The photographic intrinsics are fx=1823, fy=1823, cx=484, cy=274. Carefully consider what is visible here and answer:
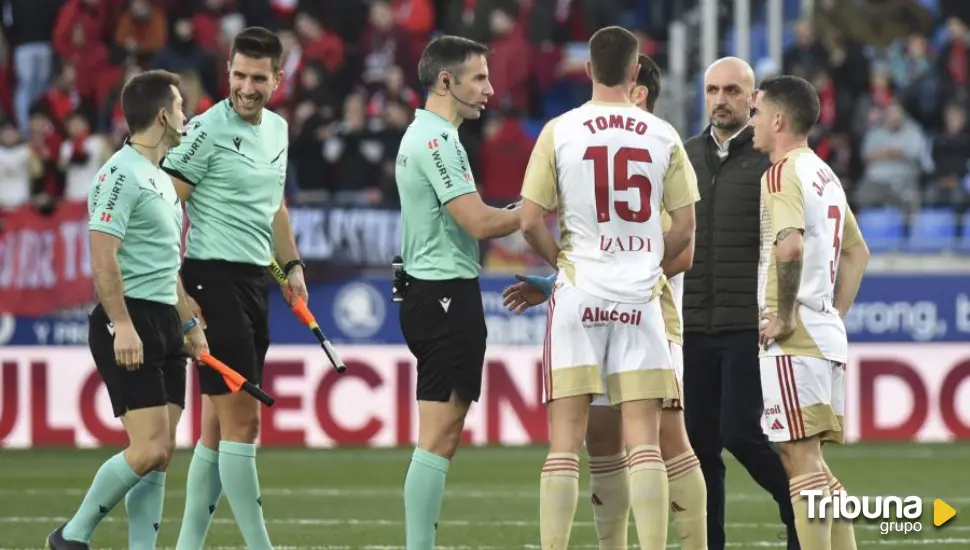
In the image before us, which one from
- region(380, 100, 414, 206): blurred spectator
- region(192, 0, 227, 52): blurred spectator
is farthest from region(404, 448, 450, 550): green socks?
region(192, 0, 227, 52): blurred spectator

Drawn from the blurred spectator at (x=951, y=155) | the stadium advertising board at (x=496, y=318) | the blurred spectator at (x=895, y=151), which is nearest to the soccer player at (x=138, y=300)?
the stadium advertising board at (x=496, y=318)

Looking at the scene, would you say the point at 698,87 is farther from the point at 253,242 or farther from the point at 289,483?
the point at 253,242

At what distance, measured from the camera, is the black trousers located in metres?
8.90

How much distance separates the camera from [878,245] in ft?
58.1

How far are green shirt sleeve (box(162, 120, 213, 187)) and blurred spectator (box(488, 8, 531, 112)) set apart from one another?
12128mm

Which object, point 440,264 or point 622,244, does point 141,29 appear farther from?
point 622,244

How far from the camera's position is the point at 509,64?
20.8 meters

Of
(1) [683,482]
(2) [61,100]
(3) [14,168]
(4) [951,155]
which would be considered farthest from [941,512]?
(2) [61,100]

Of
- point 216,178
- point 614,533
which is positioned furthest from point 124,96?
point 614,533

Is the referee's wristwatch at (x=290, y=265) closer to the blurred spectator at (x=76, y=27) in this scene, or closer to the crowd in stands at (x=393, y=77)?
the crowd in stands at (x=393, y=77)

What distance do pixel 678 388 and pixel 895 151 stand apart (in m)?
12.0

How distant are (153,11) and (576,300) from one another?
14.5 m

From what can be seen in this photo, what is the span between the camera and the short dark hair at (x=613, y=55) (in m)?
7.82

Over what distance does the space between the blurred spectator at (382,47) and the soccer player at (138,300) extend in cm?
1235
